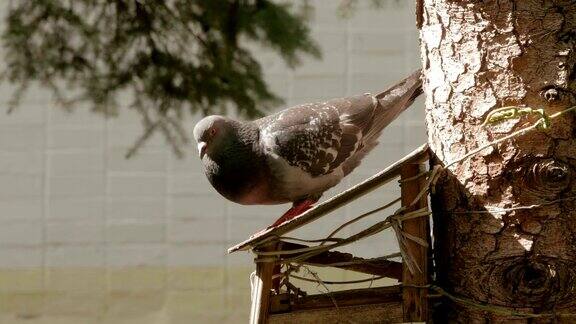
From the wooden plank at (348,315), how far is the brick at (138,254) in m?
3.29

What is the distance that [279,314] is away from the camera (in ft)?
5.79

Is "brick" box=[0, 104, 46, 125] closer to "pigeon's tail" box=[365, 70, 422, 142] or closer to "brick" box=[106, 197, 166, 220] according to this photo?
"brick" box=[106, 197, 166, 220]

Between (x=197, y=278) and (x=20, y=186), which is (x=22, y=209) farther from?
(x=197, y=278)

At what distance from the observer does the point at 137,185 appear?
4.98 metres

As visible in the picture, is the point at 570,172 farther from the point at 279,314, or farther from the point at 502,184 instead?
the point at 279,314

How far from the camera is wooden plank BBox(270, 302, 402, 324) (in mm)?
1757

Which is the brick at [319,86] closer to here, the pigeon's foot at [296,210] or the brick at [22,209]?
the brick at [22,209]

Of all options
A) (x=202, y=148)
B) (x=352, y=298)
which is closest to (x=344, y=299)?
(x=352, y=298)

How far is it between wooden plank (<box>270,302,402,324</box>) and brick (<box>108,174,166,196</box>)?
128 inches

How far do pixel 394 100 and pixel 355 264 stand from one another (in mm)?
815

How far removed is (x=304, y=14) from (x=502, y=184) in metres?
2.79

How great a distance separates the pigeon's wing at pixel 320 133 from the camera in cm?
247

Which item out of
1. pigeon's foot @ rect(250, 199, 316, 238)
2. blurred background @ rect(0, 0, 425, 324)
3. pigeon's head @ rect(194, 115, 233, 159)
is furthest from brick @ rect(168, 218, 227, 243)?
pigeon's head @ rect(194, 115, 233, 159)

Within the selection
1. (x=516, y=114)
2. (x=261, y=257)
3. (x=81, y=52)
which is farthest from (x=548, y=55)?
(x=81, y=52)
